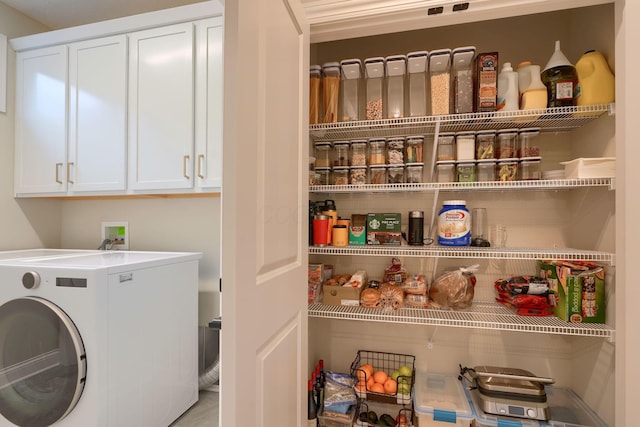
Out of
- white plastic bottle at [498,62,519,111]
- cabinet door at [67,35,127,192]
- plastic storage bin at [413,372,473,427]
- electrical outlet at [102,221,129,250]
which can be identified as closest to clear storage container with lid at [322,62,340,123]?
white plastic bottle at [498,62,519,111]

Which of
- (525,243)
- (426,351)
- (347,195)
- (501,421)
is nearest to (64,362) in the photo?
(347,195)

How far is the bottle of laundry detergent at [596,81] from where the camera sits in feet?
4.09

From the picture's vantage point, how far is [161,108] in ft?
5.62

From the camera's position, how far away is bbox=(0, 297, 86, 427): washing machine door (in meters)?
1.20

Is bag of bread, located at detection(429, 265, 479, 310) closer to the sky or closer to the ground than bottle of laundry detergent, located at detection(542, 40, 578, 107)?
closer to the ground

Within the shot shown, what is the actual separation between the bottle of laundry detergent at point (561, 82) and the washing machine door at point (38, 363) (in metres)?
2.17

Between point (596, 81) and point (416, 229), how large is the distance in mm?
924

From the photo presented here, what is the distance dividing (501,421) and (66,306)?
1.80 metres

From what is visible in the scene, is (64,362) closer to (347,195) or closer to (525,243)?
(347,195)

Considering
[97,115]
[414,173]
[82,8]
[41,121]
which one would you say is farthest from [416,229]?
[82,8]

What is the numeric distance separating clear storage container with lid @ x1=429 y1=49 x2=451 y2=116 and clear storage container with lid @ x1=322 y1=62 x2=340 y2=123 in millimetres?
451

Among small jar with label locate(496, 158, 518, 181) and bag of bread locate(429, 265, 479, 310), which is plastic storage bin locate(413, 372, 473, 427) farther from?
small jar with label locate(496, 158, 518, 181)

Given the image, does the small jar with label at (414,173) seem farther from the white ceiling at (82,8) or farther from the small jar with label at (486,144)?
the white ceiling at (82,8)

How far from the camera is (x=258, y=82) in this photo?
2.60 feet
